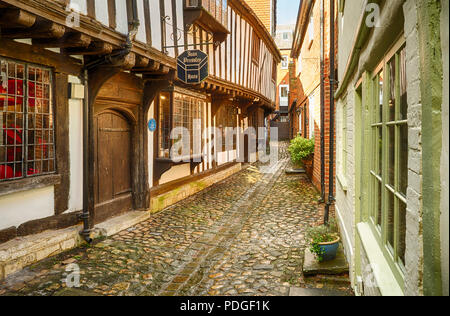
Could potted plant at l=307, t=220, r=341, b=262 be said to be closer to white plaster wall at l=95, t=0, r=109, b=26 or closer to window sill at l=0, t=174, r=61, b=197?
window sill at l=0, t=174, r=61, b=197

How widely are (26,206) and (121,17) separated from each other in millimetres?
3413

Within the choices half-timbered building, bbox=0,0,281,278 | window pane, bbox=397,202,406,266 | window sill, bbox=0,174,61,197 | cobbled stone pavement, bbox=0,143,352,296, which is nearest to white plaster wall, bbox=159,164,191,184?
half-timbered building, bbox=0,0,281,278

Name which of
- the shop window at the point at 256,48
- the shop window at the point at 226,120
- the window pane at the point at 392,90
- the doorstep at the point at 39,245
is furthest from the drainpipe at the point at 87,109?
the shop window at the point at 256,48

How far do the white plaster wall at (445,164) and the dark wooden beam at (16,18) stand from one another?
4058mm

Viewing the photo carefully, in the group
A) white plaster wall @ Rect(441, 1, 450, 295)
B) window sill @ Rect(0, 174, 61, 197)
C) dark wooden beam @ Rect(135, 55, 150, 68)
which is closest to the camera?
white plaster wall @ Rect(441, 1, 450, 295)

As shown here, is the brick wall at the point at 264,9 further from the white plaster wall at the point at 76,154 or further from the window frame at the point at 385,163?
the window frame at the point at 385,163

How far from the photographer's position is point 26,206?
479 centimetres

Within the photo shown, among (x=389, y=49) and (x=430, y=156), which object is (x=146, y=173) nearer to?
(x=389, y=49)

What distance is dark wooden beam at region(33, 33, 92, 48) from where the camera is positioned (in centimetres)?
470

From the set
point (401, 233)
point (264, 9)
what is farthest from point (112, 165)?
point (264, 9)

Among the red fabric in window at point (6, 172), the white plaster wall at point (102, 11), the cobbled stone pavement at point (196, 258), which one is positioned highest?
the white plaster wall at point (102, 11)

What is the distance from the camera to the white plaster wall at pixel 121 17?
575 cm

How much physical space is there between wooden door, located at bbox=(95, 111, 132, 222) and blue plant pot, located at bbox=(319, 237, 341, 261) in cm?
413

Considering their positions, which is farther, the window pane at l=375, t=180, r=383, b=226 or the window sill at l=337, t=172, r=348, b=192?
the window sill at l=337, t=172, r=348, b=192
